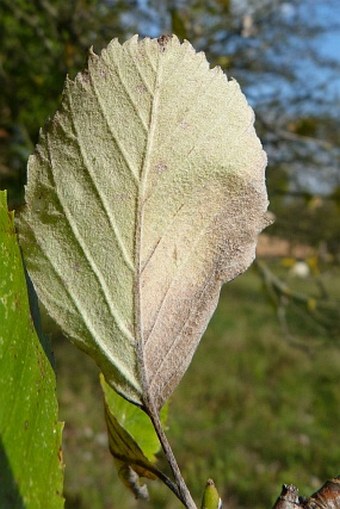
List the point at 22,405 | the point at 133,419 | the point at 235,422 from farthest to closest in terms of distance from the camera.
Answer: the point at 235,422
the point at 133,419
the point at 22,405

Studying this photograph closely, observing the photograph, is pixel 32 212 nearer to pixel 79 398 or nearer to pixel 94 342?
pixel 94 342

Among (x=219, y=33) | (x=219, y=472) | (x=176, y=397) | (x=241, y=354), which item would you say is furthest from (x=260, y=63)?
(x=241, y=354)

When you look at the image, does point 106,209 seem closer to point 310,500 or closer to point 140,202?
point 140,202

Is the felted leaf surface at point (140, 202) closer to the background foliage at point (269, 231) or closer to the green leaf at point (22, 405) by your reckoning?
the green leaf at point (22, 405)

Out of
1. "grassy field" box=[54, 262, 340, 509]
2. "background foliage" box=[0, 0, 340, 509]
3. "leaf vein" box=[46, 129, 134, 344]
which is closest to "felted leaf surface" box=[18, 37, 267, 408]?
"leaf vein" box=[46, 129, 134, 344]

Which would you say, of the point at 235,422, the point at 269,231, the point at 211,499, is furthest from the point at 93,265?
the point at 235,422

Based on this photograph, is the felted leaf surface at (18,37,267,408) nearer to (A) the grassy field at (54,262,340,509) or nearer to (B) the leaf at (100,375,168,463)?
(B) the leaf at (100,375,168,463)
